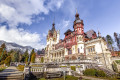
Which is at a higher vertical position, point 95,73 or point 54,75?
point 54,75

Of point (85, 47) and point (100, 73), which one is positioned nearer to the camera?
point (100, 73)

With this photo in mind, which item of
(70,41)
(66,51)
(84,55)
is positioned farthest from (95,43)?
(66,51)

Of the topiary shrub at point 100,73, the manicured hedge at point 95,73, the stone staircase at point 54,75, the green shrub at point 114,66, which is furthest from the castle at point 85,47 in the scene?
the stone staircase at point 54,75

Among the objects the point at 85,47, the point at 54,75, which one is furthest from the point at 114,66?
the point at 54,75

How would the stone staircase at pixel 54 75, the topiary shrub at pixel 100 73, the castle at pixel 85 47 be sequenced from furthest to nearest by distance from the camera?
the castle at pixel 85 47
the topiary shrub at pixel 100 73
the stone staircase at pixel 54 75

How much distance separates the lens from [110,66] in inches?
1120

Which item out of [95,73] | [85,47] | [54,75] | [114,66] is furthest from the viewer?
[85,47]

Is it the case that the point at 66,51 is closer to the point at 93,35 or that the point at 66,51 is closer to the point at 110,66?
the point at 93,35

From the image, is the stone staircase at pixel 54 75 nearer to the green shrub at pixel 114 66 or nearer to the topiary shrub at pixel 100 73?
the topiary shrub at pixel 100 73

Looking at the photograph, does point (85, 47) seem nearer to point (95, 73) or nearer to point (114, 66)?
point (114, 66)

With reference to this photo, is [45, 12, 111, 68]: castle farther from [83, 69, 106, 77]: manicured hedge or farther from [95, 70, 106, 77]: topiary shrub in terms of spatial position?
[95, 70, 106, 77]: topiary shrub

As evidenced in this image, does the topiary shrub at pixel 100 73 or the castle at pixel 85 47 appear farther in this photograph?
the castle at pixel 85 47

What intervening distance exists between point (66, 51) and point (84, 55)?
12.1 m

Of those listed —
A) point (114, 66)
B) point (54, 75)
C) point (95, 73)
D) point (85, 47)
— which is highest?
point (85, 47)
